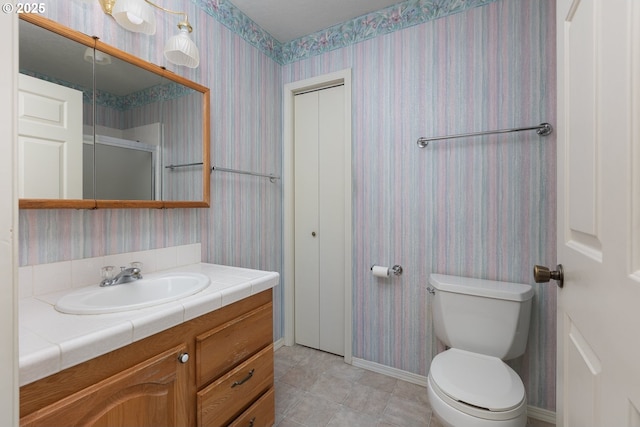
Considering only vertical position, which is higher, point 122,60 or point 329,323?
point 122,60

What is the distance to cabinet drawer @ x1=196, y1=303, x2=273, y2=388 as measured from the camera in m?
1.08

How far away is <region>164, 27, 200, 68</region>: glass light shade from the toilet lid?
187 cm

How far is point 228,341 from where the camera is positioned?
1186 millimetres

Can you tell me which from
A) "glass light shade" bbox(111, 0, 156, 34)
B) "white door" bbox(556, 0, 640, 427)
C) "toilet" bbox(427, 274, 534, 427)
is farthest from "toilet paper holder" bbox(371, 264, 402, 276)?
"glass light shade" bbox(111, 0, 156, 34)

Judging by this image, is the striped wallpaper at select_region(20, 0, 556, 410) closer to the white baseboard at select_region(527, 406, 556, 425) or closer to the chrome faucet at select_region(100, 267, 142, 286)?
the white baseboard at select_region(527, 406, 556, 425)

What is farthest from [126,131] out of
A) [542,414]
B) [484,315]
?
[542,414]

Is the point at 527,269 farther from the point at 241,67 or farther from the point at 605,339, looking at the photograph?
the point at 241,67

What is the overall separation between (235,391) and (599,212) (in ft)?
4.35

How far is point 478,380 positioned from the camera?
125cm

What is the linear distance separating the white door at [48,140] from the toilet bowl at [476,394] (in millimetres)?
1654

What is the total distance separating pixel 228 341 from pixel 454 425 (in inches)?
36.3

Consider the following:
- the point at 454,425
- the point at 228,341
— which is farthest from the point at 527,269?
the point at 228,341

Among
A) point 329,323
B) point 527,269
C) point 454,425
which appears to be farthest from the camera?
point 329,323

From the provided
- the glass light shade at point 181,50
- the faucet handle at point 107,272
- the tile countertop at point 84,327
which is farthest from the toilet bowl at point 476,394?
the glass light shade at point 181,50
